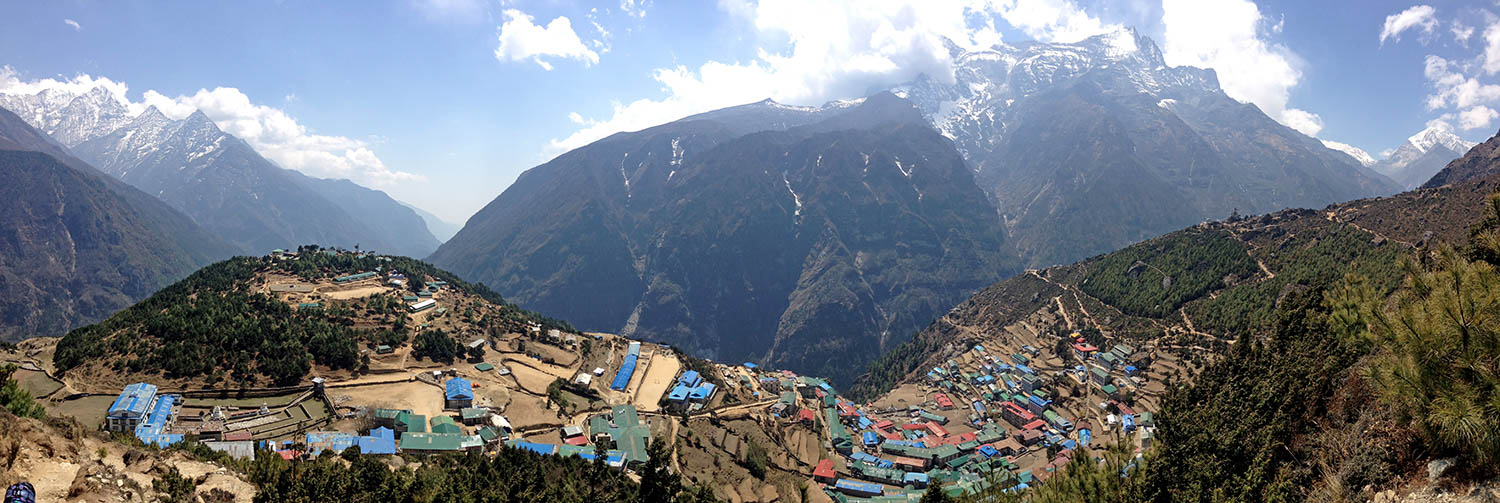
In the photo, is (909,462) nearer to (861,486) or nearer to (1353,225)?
(861,486)

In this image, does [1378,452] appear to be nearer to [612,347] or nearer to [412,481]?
[412,481]

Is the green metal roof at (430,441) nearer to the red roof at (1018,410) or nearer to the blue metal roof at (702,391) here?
the blue metal roof at (702,391)

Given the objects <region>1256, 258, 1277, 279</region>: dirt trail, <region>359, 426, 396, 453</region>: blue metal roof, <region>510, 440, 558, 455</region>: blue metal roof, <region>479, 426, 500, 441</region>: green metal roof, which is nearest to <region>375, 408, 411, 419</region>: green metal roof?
<region>359, 426, 396, 453</region>: blue metal roof

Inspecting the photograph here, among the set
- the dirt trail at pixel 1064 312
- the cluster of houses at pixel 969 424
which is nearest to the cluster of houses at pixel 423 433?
the cluster of houses at pixel 969 424

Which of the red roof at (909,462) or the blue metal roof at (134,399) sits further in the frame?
the red roof at (909,462)

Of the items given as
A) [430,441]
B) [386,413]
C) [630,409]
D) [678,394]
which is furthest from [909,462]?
[386,413]

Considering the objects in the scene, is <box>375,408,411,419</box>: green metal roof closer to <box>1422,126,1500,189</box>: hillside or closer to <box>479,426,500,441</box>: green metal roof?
<box>479,426,500,441</box>: green metal roof
